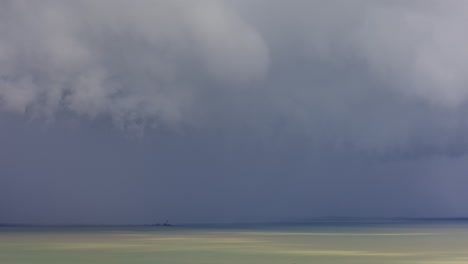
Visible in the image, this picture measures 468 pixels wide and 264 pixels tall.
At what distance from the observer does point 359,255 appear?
179ft

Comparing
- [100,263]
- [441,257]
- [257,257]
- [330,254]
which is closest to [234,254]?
[257,257]

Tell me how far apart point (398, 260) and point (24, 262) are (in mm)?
27837

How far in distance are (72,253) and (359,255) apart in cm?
2468

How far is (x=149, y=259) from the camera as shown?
50.8 metres

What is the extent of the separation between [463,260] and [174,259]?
71.1 ft

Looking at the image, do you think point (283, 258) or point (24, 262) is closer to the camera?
point (24, 262)

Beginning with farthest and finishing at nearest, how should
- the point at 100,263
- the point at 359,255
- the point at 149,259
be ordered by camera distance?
1. the point at 359,255
2. the point at 149,259
3. the point at 100,263

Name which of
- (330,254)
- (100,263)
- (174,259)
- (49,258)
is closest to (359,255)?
(330,254)

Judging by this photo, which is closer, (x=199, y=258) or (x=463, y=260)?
(x=463, y=260)

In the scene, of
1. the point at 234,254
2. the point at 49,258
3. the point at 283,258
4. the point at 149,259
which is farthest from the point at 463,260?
the point at 49,258

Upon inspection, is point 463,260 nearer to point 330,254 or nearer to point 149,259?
point 330,254

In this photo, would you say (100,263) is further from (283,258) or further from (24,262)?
(283,258)

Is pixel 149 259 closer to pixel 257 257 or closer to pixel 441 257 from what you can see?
pixel 257 257

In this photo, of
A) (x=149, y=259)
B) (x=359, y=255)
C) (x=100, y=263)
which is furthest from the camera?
(x=359, y=255)
